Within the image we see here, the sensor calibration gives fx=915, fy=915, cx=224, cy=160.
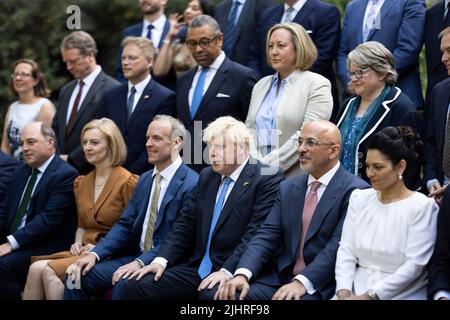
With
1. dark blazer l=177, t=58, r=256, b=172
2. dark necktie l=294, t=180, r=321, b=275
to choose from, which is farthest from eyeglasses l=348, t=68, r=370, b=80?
dark blazer l=177, t=58, r=256, b=172

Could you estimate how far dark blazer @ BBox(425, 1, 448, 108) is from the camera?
7.38 metres

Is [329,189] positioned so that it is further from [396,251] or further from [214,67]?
[214,67]

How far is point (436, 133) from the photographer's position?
662cm

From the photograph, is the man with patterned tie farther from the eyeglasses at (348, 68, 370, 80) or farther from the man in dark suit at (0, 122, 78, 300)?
the man in dark suit at (0, 122, 78, 300)

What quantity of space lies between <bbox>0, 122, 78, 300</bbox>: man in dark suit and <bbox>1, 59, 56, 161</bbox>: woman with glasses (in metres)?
1.06

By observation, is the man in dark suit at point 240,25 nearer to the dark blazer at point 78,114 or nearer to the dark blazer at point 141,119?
the dark blazer at point 141,119

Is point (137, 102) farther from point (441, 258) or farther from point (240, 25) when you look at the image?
point (441, 258)

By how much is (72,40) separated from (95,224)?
2.22m

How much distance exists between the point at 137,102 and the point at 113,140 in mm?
755

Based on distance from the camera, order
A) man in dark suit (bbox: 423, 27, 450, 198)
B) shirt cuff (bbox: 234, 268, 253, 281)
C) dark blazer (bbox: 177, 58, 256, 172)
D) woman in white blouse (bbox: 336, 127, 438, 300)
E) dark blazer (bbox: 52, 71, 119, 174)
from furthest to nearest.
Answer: dark blazer (bbox: 52, 71, 119, 174)
dark blazer (bbox: 177, 58, 256, 172)
man in dark suit (bbox: 423, 27, 450, 198)
shirt cuff (bbox: 234, 268, 253, 281)
woman in white blouse (bbox: 336, 127, 438, 300)

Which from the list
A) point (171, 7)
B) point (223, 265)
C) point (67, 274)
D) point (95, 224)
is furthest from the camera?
point (171, 7)

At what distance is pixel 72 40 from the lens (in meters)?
8.96

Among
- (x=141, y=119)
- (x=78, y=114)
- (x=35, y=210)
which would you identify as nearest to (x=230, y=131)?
(x=141, y=119)

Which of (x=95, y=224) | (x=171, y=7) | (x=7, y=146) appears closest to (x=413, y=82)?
(x=95, y=224)
